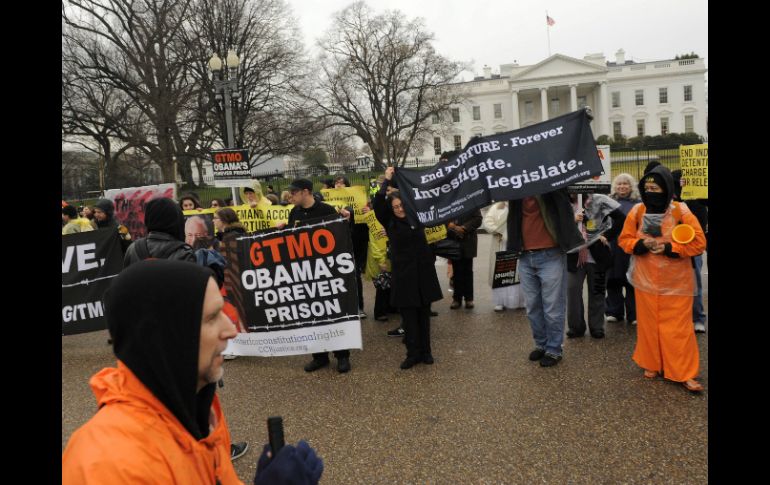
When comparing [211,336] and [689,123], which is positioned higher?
[689,123]

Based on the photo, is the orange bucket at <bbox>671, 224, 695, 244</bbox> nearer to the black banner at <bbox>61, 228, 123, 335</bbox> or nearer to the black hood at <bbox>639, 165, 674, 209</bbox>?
the black hood at <bbox>639, 165, 674, 209</bbox>

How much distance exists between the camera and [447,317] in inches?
286

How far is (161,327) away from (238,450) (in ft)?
9.62

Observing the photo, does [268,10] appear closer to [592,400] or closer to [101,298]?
[101,298]

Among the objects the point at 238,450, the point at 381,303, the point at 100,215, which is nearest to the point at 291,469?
the point at 238,450

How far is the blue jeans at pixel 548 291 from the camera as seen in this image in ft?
16.9

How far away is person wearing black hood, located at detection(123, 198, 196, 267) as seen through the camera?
3.91 meters

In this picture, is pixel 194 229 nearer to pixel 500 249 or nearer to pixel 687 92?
pixel 500 249

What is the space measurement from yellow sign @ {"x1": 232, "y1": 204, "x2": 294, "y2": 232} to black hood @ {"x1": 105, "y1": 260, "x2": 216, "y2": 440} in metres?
6.51

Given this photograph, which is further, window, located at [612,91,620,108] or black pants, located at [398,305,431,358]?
window, located at [612,91,620,108]

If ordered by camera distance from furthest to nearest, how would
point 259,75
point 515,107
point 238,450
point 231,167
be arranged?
point 515,107, point 259,75, point 231,167, point 238,450

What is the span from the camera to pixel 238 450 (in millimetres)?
3854

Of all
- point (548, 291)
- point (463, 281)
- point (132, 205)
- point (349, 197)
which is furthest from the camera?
point (132, 205)

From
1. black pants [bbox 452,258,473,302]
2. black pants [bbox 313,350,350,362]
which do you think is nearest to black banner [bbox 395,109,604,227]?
black pants [bbox 313,350,350,362]
